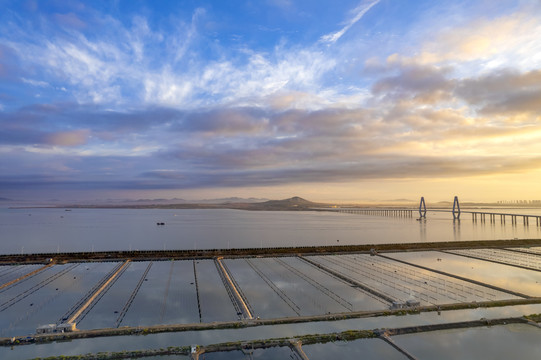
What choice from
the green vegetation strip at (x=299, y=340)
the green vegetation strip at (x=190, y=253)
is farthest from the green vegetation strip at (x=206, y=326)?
the green vegetation strip at (x=190, y=253)

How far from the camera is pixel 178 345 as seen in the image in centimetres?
1394

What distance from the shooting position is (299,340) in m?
14.3

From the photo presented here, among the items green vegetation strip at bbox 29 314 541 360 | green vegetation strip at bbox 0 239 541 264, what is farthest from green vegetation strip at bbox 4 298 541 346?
green vegetation strip at bbox 0 239 541 264

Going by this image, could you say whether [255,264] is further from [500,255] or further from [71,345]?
[500,255]

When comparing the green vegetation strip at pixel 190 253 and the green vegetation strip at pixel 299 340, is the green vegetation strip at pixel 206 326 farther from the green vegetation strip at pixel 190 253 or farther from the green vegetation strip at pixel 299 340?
the green vegetation strip at pixel 190 253

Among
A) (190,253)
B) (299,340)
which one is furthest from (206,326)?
(190,253)

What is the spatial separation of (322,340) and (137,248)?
41833mm

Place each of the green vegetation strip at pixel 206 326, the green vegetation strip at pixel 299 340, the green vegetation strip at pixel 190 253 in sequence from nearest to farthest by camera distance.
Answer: the green vegetation strip at pixel 299 340, the green vegetation strip at pixel 206 326, the green vegetation strip at pixel 190 253

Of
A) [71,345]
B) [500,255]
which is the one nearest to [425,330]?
[71,345]

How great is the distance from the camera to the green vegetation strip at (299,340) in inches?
505

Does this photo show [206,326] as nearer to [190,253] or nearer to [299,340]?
[299,340]

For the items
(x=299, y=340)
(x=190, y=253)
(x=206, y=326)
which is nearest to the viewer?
(x=299, y=340)

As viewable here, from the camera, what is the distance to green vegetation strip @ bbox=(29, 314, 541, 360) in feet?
42.1

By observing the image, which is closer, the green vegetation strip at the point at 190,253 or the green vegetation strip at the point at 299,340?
the green vegetation strip at the point at 299,340
